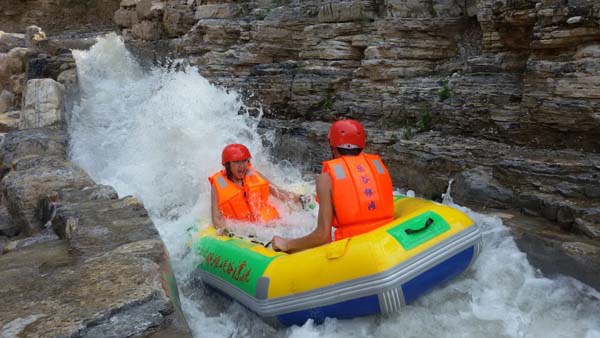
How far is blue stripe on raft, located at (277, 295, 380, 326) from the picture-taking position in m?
3.00

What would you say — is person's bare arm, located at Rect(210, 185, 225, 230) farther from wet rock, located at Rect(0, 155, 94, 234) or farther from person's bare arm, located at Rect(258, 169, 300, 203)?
wet rock, located at Rect(0, 155, 94, 234)

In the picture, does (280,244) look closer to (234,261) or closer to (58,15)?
(234,261)

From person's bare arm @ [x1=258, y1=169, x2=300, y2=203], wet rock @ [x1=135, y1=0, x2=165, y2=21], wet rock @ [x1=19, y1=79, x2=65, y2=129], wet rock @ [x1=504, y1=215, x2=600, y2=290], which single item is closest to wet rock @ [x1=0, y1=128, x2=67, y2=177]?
wet rock @ [x1=19, y1=79, x2=65, y2=129]

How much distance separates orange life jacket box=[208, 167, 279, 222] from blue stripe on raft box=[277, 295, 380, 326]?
1.29m

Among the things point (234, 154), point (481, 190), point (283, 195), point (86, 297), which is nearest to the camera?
point (86, 297)

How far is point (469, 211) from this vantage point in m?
4.75

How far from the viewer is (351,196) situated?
10.7 feet

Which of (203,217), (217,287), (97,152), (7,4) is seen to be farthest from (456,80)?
(7,4)

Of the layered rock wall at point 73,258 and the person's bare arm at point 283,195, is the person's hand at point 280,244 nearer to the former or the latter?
the layered rock wall at point 73,258

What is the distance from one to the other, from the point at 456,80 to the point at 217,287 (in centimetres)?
380

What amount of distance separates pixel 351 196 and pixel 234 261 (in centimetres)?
100

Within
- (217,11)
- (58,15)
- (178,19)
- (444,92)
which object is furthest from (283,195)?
(58,15)

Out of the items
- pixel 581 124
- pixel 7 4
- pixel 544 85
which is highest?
pixel 7 4

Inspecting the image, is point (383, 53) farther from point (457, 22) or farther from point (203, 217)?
point (203, 217)
